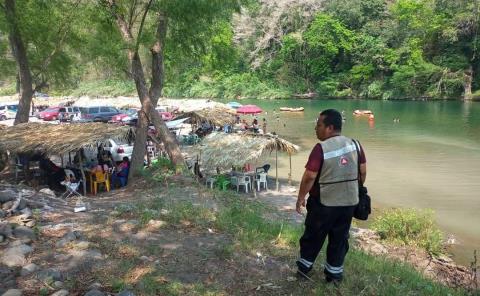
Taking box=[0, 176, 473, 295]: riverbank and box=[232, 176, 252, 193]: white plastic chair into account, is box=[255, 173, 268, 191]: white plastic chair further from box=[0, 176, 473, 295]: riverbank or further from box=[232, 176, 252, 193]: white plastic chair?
box=[0, 176, 473, 295]: riverbank

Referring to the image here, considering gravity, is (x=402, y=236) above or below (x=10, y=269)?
below

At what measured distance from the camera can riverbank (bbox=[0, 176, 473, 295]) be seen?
13.9ft

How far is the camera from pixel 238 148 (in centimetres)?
1467

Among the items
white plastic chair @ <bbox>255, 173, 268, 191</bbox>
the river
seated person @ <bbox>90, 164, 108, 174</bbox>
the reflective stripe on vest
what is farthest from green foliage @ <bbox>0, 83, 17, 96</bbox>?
the reflective stripe on vest

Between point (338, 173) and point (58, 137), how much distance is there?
444 inches

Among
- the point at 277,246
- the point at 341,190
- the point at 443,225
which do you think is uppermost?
the point at 341,190

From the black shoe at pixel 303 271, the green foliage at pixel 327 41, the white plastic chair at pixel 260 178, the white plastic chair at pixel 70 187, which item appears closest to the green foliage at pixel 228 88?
the green foliage at pixel 327 41

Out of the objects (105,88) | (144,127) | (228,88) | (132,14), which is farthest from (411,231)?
(105,88)

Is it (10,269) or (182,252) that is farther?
(182,252)

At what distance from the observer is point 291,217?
11039mm

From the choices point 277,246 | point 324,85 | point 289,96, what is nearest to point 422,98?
point 324,85

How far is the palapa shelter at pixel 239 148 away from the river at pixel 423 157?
3296 millimetres

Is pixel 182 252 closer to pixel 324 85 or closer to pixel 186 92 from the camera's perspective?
pixel 324 85

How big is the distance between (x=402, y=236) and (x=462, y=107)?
37.6 m
